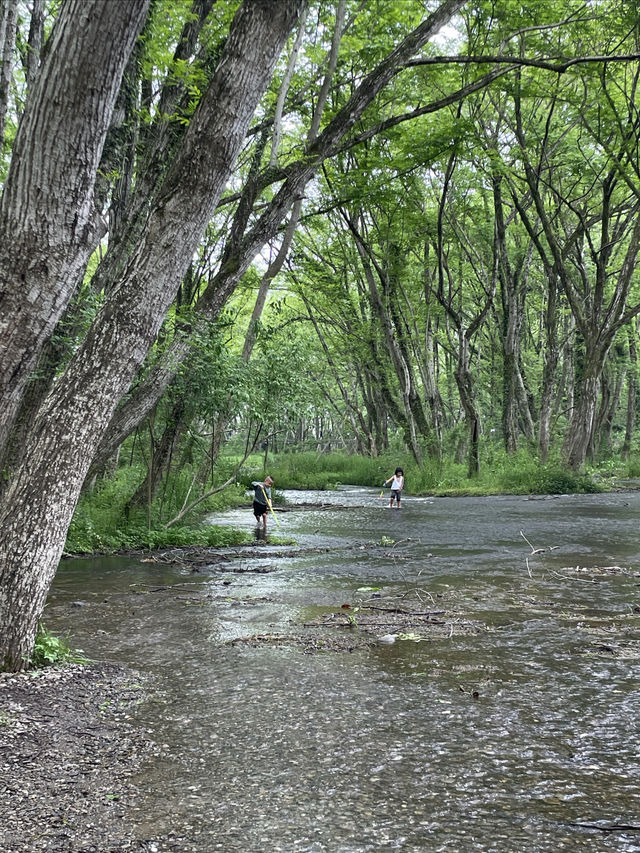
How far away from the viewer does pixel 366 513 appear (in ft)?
66.2

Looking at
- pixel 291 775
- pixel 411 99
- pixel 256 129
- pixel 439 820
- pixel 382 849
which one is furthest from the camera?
pixel 411 99

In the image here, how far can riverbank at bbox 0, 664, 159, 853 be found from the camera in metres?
2.87

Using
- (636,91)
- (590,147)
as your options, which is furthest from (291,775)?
(590,147)

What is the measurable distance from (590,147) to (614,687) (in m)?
23.0

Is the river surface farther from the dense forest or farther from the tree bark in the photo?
the tree bark

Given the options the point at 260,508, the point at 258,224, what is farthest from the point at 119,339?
the point at 260,508

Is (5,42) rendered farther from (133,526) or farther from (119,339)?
(133,526)

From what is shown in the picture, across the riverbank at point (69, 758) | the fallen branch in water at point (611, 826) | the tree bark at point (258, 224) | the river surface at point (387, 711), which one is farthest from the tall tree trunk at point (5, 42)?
the fallen branch in water at point (611, 826)

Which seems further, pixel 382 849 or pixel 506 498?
pixel 506 498

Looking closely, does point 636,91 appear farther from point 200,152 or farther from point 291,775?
point 291,775

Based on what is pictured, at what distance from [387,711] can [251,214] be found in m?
11.6

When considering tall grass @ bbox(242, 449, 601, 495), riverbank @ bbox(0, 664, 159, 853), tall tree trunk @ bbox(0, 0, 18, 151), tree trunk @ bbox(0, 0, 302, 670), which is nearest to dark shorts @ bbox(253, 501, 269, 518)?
tall grass @ bbox(242, 449, 601, 495)

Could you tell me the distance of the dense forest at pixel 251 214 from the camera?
4.30m

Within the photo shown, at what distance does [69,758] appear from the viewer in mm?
3607
